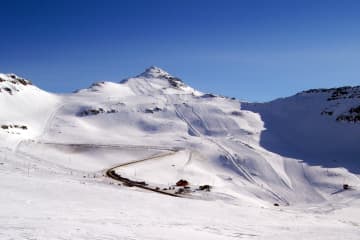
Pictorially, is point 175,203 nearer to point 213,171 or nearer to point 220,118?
point 213,171

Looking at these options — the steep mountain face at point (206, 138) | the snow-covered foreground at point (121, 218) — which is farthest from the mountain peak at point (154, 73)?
the snow-covered foreground at point (121, 218)

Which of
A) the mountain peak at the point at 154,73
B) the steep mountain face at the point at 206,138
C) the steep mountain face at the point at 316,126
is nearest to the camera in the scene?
the steep mountain face at the point at 206,138

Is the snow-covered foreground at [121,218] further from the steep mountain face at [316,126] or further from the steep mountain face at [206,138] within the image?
the steep mountain face at [316,126]

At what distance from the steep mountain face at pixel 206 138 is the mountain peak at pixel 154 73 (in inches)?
1340

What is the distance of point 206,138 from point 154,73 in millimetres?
76532

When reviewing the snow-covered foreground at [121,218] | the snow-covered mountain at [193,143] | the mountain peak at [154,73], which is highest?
the mountain peak at [154,73]

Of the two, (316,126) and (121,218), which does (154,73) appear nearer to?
(316,126)

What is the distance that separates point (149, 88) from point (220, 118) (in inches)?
1651

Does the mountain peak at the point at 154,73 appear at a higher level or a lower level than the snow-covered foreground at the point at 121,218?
higher

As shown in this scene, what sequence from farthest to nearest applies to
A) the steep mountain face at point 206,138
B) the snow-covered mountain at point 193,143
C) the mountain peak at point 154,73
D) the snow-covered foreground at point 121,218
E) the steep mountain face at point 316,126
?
the mountain peak at point 154,73, the steep mountain face at point 316,126, the steep mountain face at point 206,138, the snow-covered mountain at point 193,143, the snow-covered foreground at point 121,218

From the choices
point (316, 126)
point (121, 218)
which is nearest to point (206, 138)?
point (316, 126)

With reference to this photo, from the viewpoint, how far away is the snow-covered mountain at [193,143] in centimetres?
3953

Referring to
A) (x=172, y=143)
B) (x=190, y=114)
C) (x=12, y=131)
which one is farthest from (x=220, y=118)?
(x=12, y=131)

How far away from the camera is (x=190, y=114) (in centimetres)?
7812
